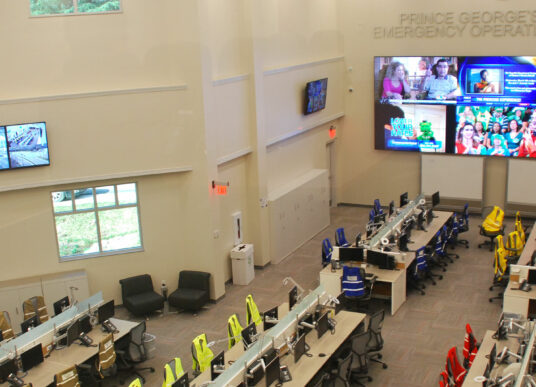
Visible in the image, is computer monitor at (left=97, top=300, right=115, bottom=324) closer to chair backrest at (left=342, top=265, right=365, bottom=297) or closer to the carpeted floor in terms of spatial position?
the carpeted floor

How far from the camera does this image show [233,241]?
562 inches

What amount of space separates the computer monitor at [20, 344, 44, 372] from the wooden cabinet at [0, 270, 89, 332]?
2670 mm

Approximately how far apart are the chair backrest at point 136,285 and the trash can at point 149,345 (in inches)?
68.5

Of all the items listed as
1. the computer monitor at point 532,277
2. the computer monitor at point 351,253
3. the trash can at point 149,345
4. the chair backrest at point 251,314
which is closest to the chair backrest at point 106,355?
the trash can at point 149,345

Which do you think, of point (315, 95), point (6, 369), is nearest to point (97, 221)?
point (6, 369)

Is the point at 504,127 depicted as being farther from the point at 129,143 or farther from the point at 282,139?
the point at 129,143

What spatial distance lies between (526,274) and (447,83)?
22.2 feet

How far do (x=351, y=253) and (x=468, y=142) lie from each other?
5.97 metres

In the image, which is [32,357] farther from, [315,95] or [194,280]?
[315,95]

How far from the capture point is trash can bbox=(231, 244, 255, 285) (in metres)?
14.0

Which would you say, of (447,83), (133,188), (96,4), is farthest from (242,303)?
(447,83)

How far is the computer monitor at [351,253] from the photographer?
12594mm

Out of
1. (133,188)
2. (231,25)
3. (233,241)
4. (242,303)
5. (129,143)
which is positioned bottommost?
(242,303)

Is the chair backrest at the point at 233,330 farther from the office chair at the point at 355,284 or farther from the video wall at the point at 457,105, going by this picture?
the video wall at the point at 457,105
